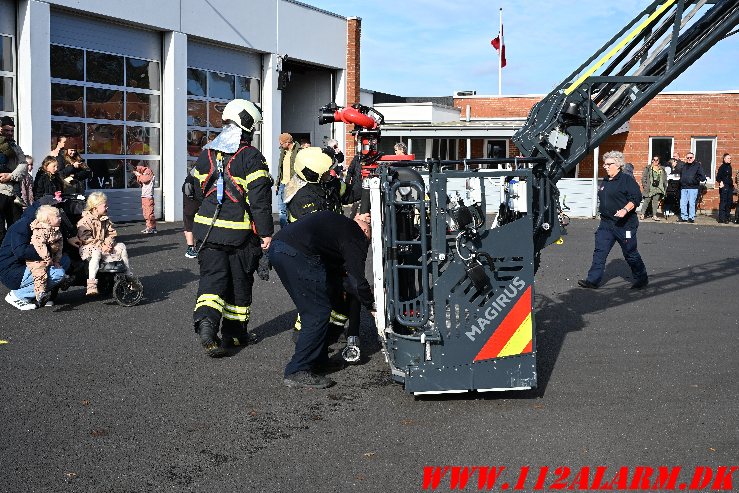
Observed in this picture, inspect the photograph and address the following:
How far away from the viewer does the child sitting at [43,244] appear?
9039mm

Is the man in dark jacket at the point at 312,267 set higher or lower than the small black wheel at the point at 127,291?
higher

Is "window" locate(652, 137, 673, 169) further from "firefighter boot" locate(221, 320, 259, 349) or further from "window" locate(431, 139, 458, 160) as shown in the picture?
"firefighter boot" locate(221, 320, 259, 349)

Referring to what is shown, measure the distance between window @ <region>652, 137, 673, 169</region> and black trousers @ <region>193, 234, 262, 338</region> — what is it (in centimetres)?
2552

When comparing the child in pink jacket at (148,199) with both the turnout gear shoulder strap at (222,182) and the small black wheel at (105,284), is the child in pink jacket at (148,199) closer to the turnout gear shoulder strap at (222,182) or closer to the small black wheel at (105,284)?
the small black wheel at (105,284)

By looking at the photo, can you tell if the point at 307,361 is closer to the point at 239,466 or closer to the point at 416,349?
the point at 416,349

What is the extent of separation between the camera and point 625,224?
11.2 metres

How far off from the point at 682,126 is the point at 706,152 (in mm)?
1223

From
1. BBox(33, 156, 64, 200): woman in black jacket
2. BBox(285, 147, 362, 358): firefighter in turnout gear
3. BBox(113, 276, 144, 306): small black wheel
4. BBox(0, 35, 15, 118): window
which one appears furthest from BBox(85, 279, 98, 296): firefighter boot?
BBox(0, 35, 15, 118): window

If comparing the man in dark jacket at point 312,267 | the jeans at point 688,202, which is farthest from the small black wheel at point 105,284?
the jeans at point 688,202

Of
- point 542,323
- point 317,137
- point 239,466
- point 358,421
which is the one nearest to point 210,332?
point 358,421

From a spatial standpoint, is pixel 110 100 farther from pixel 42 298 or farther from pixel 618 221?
pixel 618 221

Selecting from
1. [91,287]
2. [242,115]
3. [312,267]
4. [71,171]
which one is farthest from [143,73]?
[312,267]

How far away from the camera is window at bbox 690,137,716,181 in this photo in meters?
29.7

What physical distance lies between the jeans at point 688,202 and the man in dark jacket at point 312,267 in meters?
19.7
